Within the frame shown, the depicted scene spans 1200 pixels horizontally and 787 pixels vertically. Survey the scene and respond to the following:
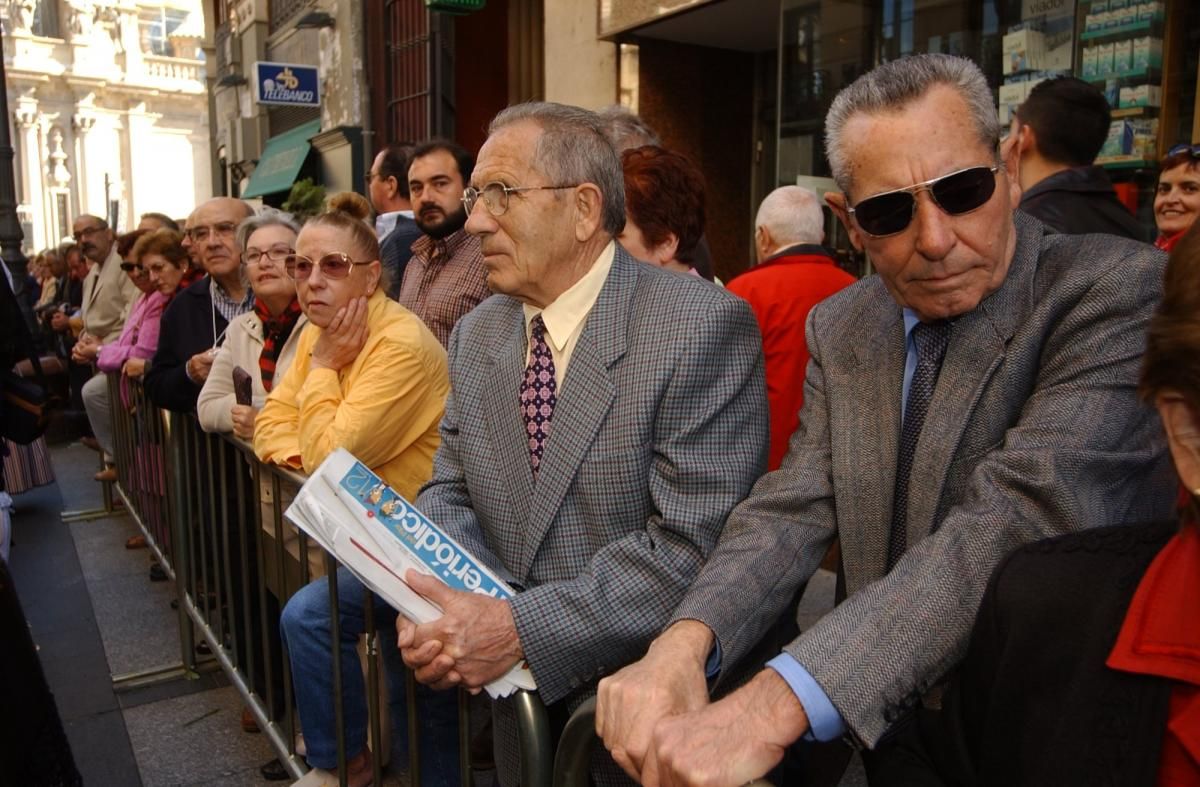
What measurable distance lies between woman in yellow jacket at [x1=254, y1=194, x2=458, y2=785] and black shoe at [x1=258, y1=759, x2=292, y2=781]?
2.37 ft

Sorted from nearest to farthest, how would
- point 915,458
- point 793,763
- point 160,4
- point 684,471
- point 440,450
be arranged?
point 915,458 → point 684,471 → point 793,763 → point 440,450 → point 160,4

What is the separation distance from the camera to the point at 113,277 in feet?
27.5

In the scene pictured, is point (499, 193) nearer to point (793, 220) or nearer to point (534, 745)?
point (534, 745)

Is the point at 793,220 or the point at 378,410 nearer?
the point at 378,410

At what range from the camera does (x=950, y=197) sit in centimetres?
175

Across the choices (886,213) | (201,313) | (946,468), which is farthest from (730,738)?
(201,313)

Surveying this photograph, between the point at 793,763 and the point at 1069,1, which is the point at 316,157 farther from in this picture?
the point at 793,763

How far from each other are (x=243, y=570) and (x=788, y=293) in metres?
2.46

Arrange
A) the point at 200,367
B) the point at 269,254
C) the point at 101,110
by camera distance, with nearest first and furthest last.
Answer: the point at 269,254
the point at 200,367
the point at 101,110

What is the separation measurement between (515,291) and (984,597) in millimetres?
1419

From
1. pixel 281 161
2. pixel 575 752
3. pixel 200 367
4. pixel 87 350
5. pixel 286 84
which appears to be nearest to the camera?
pixel 575 752

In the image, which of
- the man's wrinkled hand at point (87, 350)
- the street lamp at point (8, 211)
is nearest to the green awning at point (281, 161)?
the street lamp at point (8, 211)

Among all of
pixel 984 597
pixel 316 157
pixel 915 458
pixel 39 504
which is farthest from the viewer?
pixel 316 157

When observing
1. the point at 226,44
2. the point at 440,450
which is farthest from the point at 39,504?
the point at 226,44
